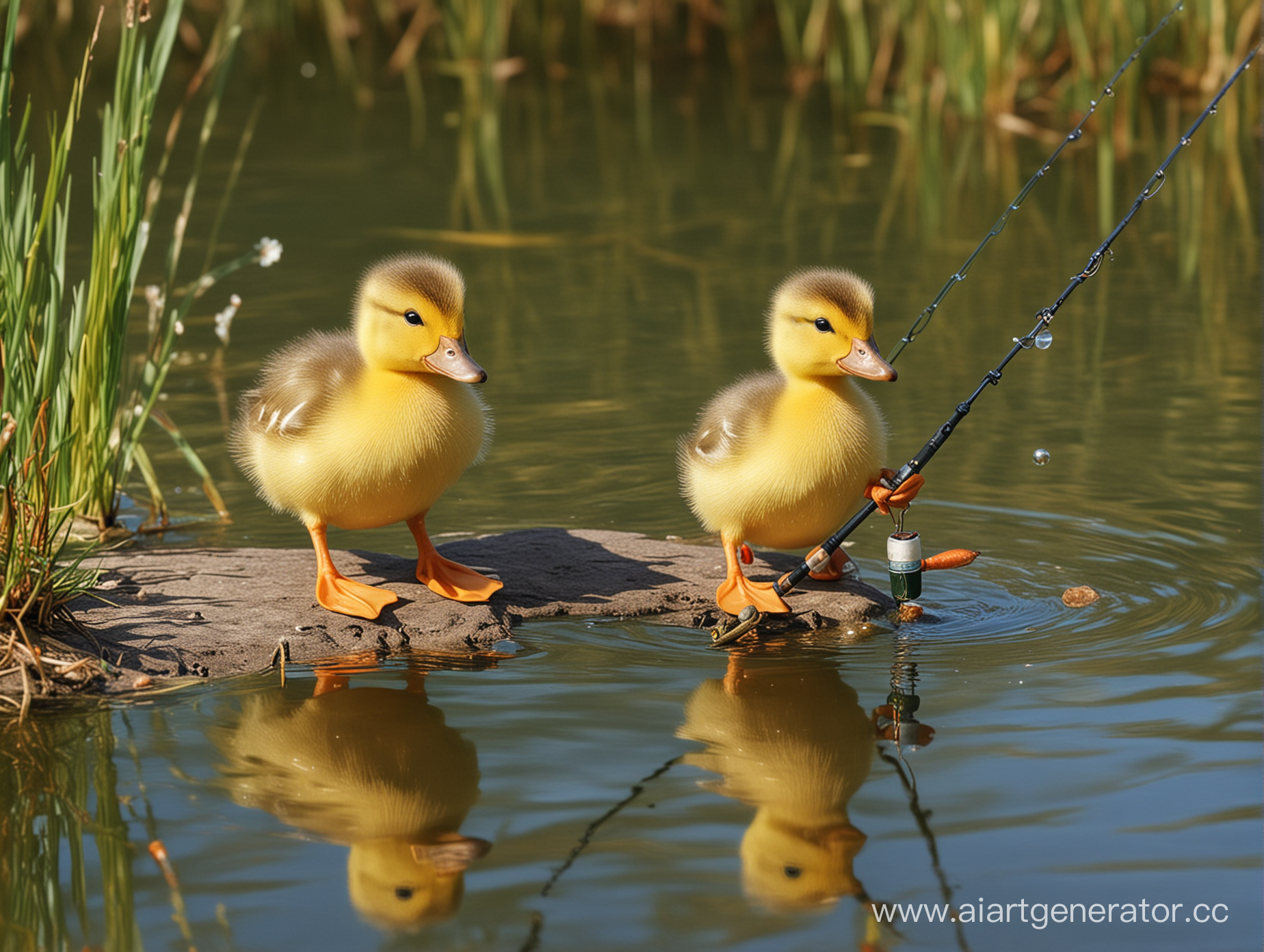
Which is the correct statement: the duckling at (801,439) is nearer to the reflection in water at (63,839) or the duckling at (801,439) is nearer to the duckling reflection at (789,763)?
the duckling reflection at (789,763)

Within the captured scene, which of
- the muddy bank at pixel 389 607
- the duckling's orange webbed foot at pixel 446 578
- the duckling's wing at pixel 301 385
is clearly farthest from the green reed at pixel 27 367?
the duckling's orange webbed foot at pixel 446 578

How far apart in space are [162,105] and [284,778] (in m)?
12.5

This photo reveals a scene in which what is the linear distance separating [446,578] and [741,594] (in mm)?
981

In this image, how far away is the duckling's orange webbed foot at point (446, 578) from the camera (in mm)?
5199

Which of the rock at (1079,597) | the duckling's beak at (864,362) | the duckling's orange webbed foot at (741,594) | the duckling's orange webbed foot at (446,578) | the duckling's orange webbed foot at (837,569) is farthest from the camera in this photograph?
the duckling's orange webbed foot at (837,569)

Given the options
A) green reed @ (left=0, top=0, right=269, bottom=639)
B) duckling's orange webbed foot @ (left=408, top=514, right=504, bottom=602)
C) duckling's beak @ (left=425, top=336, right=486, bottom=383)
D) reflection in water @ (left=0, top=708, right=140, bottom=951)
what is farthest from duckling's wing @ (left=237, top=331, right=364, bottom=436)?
reflection in water @ (left=0, top=708, right=140, bottom=951)

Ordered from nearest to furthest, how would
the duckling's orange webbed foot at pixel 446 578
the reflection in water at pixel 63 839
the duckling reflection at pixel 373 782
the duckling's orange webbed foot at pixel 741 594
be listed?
the reflection in water at pixel 63 839, the duckling reflection at pixel 373 782, the duckling's orange webbed foot at pixel 741 594, the duckling's orange webbed foot at pixel 446 578

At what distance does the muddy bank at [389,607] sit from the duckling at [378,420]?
0.11 metres

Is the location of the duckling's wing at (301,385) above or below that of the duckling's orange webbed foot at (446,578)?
above

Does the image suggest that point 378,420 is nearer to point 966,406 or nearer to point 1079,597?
point 966,406

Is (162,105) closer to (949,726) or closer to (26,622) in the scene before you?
(26,622)

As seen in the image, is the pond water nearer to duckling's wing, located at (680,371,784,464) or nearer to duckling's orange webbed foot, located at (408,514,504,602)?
duckling's orange webbed foot, located at (408,514,504,602)

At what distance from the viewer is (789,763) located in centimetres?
420

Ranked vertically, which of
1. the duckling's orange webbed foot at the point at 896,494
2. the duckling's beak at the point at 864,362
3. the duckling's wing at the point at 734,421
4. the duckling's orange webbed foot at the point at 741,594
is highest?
the duckling's beak at the point at 864,362
